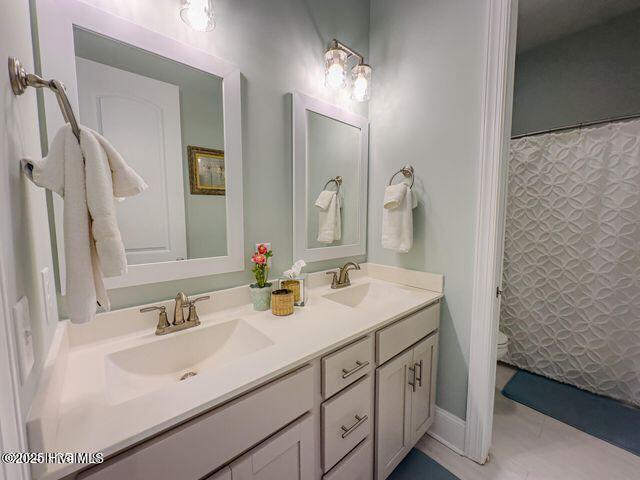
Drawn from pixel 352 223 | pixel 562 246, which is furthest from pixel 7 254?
pixel 562 246

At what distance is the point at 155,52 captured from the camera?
3.18 feet

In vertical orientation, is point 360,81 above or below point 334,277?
above

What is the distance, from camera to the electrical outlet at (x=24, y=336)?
44cm

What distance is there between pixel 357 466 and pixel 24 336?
3.61 feet

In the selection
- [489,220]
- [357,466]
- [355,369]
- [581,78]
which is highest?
[581,78]

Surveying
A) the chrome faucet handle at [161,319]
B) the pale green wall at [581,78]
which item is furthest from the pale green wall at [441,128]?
the pale green wall at [581,78]

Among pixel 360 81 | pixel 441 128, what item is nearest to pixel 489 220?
pixel 441 128

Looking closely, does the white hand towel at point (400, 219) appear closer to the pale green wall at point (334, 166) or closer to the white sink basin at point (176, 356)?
the pale green wall at point (334, 166)

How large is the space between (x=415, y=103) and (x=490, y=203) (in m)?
0.70

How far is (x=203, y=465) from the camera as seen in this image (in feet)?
2.02

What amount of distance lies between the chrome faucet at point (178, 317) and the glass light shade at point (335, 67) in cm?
128

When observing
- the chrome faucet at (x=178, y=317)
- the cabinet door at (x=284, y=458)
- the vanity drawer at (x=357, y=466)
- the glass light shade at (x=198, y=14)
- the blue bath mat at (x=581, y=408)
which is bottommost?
the blue bath mat at (x=581, y=408)

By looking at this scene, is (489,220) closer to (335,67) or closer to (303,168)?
(303,168)

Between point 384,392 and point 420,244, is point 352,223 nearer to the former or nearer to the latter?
point 420,244
